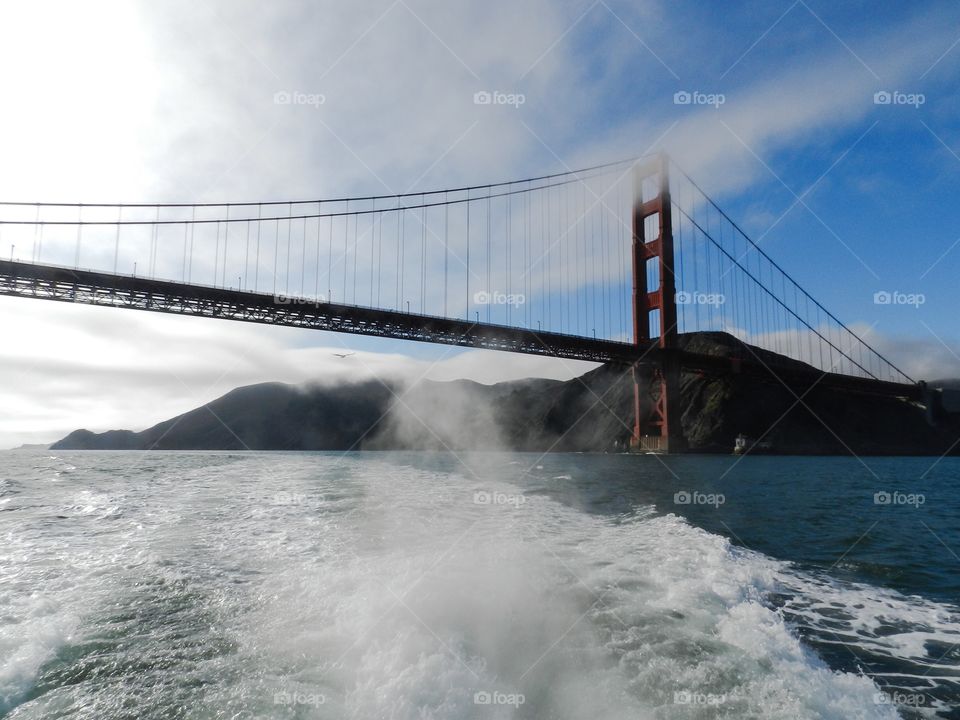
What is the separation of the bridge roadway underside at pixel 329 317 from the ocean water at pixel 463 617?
2961 cm

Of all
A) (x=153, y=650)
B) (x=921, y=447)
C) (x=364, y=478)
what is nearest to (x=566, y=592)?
(x=153, y=650)

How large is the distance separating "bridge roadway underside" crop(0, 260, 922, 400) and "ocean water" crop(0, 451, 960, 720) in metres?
29.6

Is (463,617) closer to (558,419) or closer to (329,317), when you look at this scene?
(329,317)

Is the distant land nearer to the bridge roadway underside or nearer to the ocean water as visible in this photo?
the bridge roadway underside

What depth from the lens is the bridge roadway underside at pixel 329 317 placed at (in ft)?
116

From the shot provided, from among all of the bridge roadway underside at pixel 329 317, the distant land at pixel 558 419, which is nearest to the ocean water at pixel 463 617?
the bridge roadway underside at pixel 329 317

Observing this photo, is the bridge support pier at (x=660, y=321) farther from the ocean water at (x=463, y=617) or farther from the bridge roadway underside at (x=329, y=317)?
the ocean water at (x=463, y=617)

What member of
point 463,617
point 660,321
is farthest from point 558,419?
point 463,617

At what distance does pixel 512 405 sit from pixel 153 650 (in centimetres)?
10110

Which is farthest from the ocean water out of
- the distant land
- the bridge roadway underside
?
the distant land

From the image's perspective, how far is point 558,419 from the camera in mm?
96938

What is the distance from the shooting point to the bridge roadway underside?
3534 cm

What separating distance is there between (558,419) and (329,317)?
60942 millimetres

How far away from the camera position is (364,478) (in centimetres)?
2028
